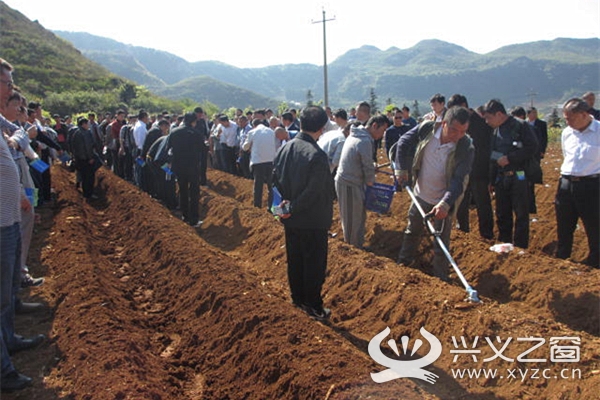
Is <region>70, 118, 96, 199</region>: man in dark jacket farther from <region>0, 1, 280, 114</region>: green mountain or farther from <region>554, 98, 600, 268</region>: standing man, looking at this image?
<region>0, 1, 280, 114</region>: green mountain

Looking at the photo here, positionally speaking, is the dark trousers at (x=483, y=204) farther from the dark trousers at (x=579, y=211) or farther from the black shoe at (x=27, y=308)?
the black shoe at (x=27, y=308)

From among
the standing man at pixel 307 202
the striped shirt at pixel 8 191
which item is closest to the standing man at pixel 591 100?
the standing man at pixel 307 202

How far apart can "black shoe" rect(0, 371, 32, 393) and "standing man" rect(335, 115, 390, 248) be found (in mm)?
3942

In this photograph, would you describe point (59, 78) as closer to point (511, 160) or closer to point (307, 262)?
point (511, 160)

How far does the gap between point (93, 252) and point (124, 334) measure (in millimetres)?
3276

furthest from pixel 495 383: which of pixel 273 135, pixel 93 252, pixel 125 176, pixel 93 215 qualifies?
pixel 125 176

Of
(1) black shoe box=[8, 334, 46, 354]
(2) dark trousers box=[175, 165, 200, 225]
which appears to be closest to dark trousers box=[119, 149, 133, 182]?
(2) dark trousers box=[175, 165, 200, 225]

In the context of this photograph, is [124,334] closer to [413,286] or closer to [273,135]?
[413,286]

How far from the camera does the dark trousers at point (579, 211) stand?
16.5ft

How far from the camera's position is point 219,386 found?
12.5 feet

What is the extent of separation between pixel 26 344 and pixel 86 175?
317 inches

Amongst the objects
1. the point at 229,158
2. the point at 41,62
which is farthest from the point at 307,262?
the point at 41,62

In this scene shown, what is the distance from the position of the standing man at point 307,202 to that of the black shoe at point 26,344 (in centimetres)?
227

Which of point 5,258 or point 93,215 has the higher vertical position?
point 5,258
